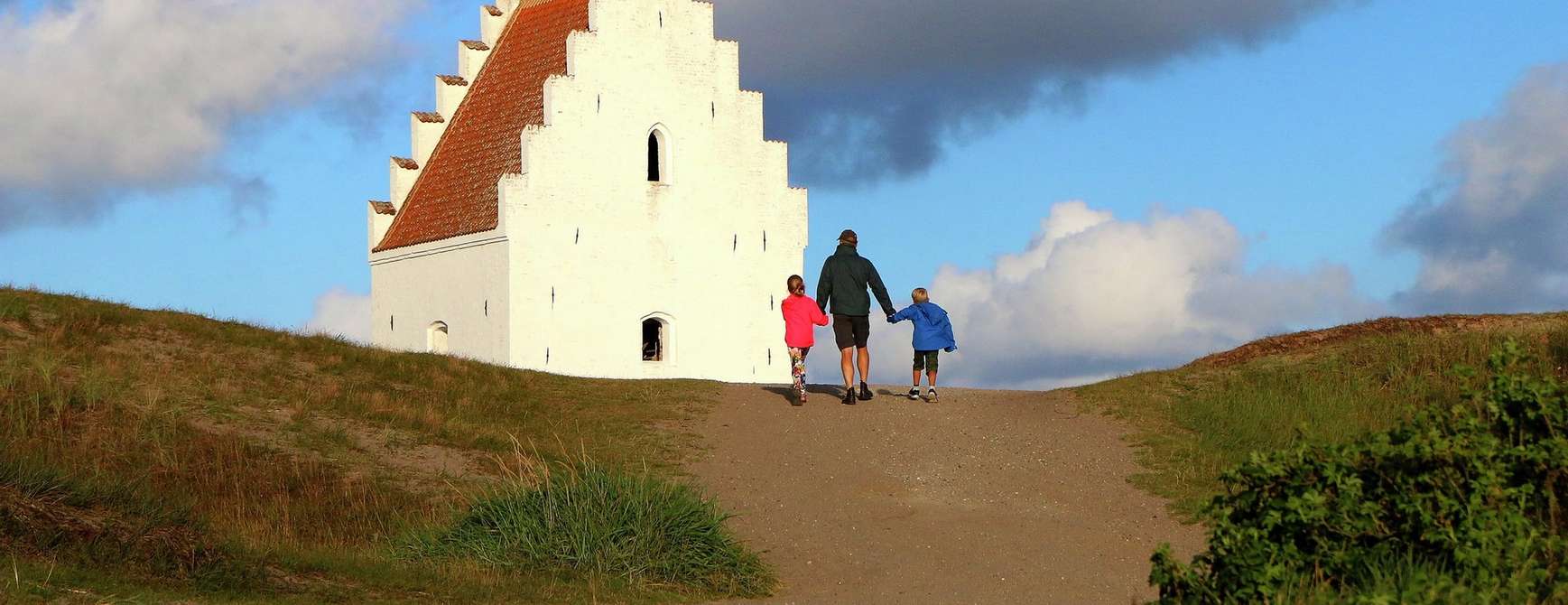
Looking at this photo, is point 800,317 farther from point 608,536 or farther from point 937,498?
point 608,536

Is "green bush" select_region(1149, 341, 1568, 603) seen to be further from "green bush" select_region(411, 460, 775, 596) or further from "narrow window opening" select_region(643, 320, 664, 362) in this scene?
"narrow window opening" select_region(643, 320, 664, 362)

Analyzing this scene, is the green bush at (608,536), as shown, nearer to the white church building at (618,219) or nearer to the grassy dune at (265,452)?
the grassy dune at (265,452)

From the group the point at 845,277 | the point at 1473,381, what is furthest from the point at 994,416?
the point at 1473,381

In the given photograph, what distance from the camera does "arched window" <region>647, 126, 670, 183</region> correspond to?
3406 centimetres

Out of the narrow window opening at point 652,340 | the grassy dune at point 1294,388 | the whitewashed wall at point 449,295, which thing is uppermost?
the whitewashed wall at point 449,295

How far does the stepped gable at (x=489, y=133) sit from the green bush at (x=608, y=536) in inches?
728

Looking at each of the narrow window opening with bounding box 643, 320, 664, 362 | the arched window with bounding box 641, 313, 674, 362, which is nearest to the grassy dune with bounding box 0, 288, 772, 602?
the arched window with bounding box 641, 313, 674, 362

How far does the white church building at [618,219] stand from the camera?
32781 millimetres

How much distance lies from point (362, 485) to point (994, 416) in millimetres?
8515

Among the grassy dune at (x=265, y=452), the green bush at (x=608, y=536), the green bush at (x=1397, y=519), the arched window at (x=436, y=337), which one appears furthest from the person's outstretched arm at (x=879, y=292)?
the arched window at (x=436, y=337)

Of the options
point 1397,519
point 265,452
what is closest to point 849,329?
point 265,452

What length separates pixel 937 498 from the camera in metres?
18.1

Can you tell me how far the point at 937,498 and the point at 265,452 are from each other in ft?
24.6

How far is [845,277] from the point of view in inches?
863
